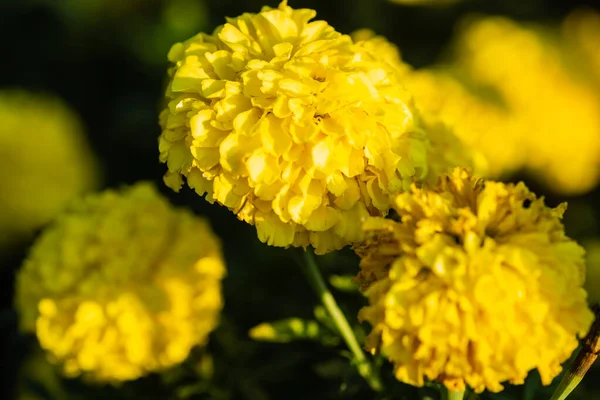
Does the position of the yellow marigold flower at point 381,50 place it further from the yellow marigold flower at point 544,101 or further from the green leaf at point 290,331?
the yellow marigold flower at point 544,101

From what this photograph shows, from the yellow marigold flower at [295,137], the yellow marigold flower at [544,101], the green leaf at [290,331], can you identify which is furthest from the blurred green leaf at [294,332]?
the yellow marigold flower at [544,101]

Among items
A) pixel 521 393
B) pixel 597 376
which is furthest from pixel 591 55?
pixel 521 393

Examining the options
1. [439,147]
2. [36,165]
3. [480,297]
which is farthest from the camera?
[36,165]

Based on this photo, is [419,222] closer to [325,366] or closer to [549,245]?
[549,245]

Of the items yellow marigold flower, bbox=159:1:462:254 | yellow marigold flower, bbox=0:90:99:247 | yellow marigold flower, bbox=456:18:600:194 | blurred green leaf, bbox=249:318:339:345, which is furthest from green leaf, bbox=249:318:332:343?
yellow marigold flower, bbox=0:90:99:247

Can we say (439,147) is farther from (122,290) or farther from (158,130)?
(158,130)

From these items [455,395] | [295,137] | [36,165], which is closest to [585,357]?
[455,395]
